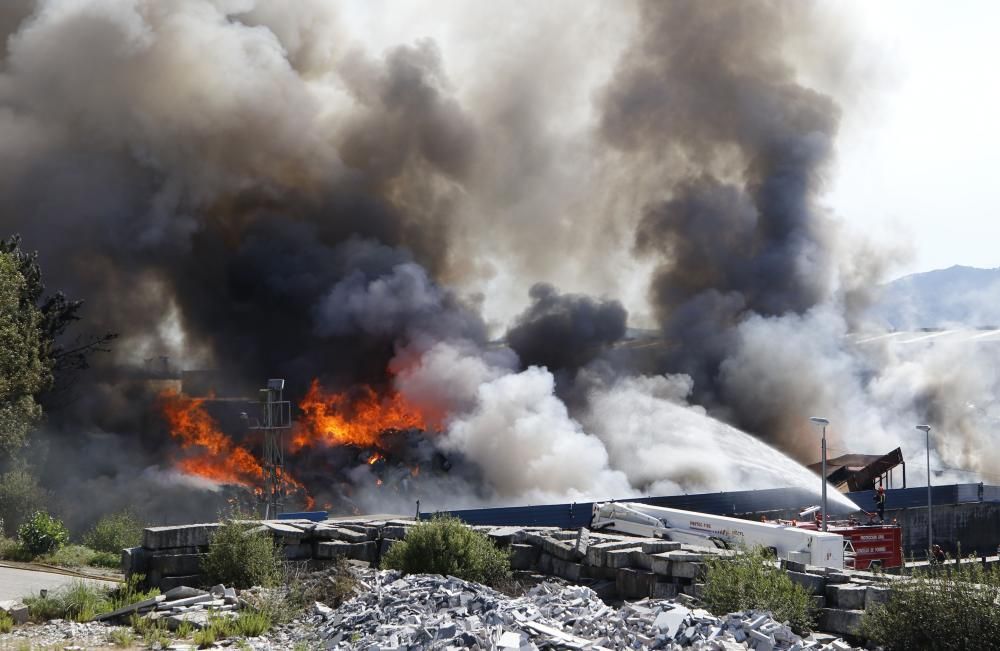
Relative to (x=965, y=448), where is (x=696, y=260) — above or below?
above

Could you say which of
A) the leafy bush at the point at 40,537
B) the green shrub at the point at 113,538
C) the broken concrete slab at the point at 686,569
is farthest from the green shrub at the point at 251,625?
the green shrub at the point at 113,538

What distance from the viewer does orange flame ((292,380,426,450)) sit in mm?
43344

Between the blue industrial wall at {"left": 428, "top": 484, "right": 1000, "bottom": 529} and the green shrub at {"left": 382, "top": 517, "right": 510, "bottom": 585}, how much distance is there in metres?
12.8

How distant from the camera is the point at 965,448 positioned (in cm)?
6200

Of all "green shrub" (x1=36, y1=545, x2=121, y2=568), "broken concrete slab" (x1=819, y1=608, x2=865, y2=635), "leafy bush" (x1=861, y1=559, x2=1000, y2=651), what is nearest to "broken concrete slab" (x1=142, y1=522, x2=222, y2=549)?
"green shrub" (x1=36, y1=545, x2=121, y2=568)

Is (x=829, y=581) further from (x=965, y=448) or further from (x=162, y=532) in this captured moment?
(x=965, y=448)

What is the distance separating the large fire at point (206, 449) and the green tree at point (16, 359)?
27.4ft

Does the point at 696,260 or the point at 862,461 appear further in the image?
the point at 696,260

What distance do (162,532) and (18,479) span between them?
15830 millimetres

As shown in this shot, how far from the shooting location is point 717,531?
80.4ft

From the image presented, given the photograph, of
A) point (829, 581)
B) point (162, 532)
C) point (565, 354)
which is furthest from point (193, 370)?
point (829, 581)

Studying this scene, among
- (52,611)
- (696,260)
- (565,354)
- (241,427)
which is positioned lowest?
(52,611)

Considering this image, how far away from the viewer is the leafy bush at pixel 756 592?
1026 cm

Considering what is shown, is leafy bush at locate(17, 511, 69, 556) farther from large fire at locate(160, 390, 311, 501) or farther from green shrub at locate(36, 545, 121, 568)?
large fire at locate(160, 390, 311, 501)
